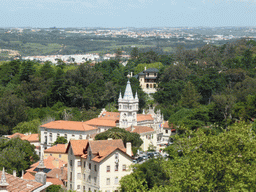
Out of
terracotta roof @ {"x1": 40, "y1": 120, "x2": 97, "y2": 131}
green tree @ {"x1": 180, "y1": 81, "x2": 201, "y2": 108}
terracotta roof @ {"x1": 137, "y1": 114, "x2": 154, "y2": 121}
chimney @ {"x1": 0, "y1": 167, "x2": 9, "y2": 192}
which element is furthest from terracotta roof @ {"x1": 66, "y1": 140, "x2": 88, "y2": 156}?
green tree @ {"x1": 180, "y1": 81, "x2": 201, "y2": 108}

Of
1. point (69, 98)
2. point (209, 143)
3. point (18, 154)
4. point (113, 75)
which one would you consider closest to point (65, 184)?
point (18, 154)

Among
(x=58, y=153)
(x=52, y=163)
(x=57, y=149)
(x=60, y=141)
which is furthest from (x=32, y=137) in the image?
(x=52, y=163)

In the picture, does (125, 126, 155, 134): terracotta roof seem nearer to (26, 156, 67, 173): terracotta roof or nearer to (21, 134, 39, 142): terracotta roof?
(26, 156, 67, 173): terracotta roof

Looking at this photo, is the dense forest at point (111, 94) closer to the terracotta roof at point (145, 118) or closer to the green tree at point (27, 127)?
the green tree at point (27, 127)

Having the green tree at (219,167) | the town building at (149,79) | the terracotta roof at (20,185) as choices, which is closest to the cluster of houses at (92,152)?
the terracotta roof at (20,185)

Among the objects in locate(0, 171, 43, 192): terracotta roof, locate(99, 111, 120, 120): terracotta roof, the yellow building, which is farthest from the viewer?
locate(99, 111, 120, 120): terracotta roof

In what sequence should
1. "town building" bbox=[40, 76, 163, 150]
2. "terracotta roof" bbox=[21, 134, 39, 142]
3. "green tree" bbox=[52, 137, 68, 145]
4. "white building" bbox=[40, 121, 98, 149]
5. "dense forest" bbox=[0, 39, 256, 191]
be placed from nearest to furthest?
"dense forest" bbox=[0, 39, 256, 191]
"green tree" bbox=[52, 137, 68, 145]
"white building" bbox=[40, 121, 98, 149]
"town building" bbox=[40, 76, 163, 150]
"terracotta roof" bbox=[21, 134, 39, 142]

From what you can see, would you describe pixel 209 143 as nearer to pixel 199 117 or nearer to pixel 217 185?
pixel 217 185

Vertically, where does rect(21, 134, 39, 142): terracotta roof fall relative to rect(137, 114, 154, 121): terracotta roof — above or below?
below
